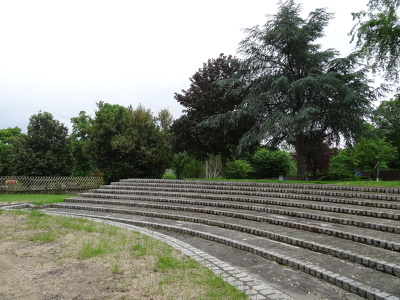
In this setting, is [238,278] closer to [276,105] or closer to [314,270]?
[314,270]

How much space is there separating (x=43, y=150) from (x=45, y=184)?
7310mm

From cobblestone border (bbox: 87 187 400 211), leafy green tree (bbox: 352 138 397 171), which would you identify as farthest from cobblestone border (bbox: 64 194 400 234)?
leafy green tree (bbox: 352 138 397 171)

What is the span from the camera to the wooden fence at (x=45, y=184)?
63.4 ft

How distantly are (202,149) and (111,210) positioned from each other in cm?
964

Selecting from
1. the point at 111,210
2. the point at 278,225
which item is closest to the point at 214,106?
the point at 111,210

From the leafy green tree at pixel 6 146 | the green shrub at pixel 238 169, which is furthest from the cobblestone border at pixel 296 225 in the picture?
the leafy green tree at pixel 6 146

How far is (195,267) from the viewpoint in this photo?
14.9 feet

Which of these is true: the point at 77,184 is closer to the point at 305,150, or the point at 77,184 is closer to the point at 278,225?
the point at 305,150

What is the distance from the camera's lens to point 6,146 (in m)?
37.1

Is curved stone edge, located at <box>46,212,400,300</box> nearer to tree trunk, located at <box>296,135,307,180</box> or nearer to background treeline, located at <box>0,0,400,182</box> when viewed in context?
background treeline, located at <box>0,0,400,182</box>

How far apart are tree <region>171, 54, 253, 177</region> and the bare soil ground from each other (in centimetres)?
1273

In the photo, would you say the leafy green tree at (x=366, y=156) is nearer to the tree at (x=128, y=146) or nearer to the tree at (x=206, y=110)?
the tree at (x=206, y=110)

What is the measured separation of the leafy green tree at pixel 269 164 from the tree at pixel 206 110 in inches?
644

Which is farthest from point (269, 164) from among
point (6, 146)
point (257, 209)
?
point (6, 146)
